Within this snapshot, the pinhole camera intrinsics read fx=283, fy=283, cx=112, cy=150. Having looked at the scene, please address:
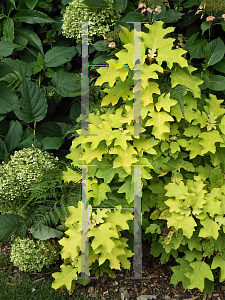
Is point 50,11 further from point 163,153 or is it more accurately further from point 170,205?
point 170,205

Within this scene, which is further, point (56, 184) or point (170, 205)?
point (56, 184)

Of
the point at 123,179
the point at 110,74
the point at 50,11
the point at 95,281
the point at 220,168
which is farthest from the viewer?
the point at 50,11

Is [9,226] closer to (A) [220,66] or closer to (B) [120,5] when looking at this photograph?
(B) [120,5]

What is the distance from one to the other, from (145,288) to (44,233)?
81 cm

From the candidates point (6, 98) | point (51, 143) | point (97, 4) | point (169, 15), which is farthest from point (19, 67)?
point (169, 15)

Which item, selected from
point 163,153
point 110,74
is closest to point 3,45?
point 110,74

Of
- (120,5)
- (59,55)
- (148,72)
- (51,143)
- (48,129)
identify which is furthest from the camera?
(48,129)

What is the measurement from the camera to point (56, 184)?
2088mm

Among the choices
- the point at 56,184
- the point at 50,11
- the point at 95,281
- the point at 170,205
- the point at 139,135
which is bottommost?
the point at 95,281

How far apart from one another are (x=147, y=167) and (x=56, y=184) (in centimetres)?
73

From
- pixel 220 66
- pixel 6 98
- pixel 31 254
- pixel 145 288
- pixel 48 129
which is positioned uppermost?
pixel 220 66

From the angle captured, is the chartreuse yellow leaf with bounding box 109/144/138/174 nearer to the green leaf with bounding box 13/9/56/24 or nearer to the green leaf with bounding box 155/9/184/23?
the green leaf with bounding box 155/9/184/23

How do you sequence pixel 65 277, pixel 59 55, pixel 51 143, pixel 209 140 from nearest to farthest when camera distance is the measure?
pixel 209 140, pixel 65 277, pixel 51 143, pixel 59 55

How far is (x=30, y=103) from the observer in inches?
92.0
